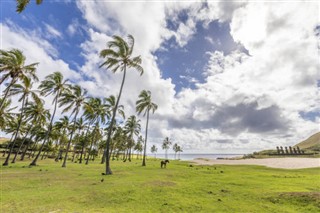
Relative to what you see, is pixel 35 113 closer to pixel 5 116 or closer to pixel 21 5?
pixel 5 116

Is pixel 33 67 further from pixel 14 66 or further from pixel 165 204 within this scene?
pixel 165 204

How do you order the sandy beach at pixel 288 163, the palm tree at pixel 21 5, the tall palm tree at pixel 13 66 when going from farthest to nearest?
the sandy beach at pixel 288 163
the tall palm tree at pixel 13 66
the palm tree at pixel 21 5

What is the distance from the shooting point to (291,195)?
10781 mm

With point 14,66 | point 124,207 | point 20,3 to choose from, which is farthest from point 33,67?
point 124,207

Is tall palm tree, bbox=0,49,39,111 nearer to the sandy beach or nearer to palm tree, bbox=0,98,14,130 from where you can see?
palm tree, bbox=0,98,14,130

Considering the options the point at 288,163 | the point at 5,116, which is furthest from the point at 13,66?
the point at 288,163

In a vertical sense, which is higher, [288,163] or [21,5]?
[21,5]

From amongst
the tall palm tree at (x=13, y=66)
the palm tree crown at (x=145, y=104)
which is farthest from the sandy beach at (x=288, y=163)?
the tall palm tree at (x=13, y=66)

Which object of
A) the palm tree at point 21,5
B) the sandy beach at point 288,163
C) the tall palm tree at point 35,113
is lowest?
the sandy beach at point 288,163

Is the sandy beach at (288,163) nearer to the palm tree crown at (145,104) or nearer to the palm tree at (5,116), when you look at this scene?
the palm tree crown at (145,104)

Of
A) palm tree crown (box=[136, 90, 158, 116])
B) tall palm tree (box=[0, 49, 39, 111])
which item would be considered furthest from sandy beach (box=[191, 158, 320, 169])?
tall palm tree (box=[0, 49, 39, 111])

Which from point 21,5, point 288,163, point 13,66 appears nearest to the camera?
point 21,5

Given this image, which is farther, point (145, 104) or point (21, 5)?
point (145, 104)

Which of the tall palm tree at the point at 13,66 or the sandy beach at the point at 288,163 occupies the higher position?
the tall palm tree at the point at 13,66
